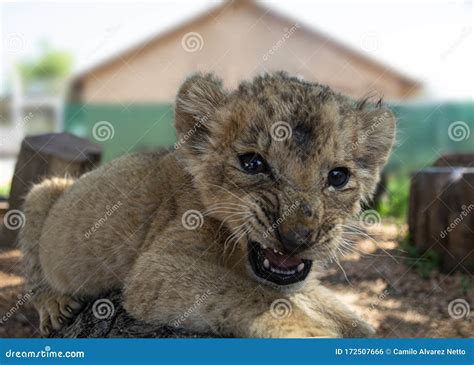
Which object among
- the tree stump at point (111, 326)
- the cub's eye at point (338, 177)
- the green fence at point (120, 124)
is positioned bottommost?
the tree stump at point (111, 326)

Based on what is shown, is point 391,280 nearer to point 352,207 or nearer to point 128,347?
point 352,207

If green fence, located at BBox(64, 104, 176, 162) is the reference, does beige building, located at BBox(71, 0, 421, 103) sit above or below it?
above

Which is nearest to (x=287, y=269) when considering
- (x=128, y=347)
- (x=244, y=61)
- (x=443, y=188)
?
(x=128, y=347)

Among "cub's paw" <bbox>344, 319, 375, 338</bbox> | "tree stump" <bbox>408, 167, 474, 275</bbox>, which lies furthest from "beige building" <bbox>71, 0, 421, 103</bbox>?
"cub's paw" <bbox>344, 319, 375, 338</bbox>

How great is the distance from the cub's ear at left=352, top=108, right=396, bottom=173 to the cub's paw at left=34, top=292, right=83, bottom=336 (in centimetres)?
302

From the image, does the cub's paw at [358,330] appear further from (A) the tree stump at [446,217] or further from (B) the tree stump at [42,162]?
(B) the tree stump at [42,162]

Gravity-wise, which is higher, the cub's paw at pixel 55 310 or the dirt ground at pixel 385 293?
the dirt ground at pixel 385 293

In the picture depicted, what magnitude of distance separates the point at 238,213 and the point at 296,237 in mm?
606

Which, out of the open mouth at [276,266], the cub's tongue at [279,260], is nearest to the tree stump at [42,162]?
the open mouth at [276,266]

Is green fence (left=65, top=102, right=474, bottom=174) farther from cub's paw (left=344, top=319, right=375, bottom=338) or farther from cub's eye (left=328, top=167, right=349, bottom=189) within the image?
cub's eye (left=328, top=167, right=349, bottom=189)

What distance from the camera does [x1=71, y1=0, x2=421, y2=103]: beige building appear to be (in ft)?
32.3

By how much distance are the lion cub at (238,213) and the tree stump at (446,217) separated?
319 cm

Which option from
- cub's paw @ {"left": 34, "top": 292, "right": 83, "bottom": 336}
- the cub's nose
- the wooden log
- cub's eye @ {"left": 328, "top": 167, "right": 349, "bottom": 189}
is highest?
the wooden log

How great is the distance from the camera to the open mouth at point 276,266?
4.51 m
